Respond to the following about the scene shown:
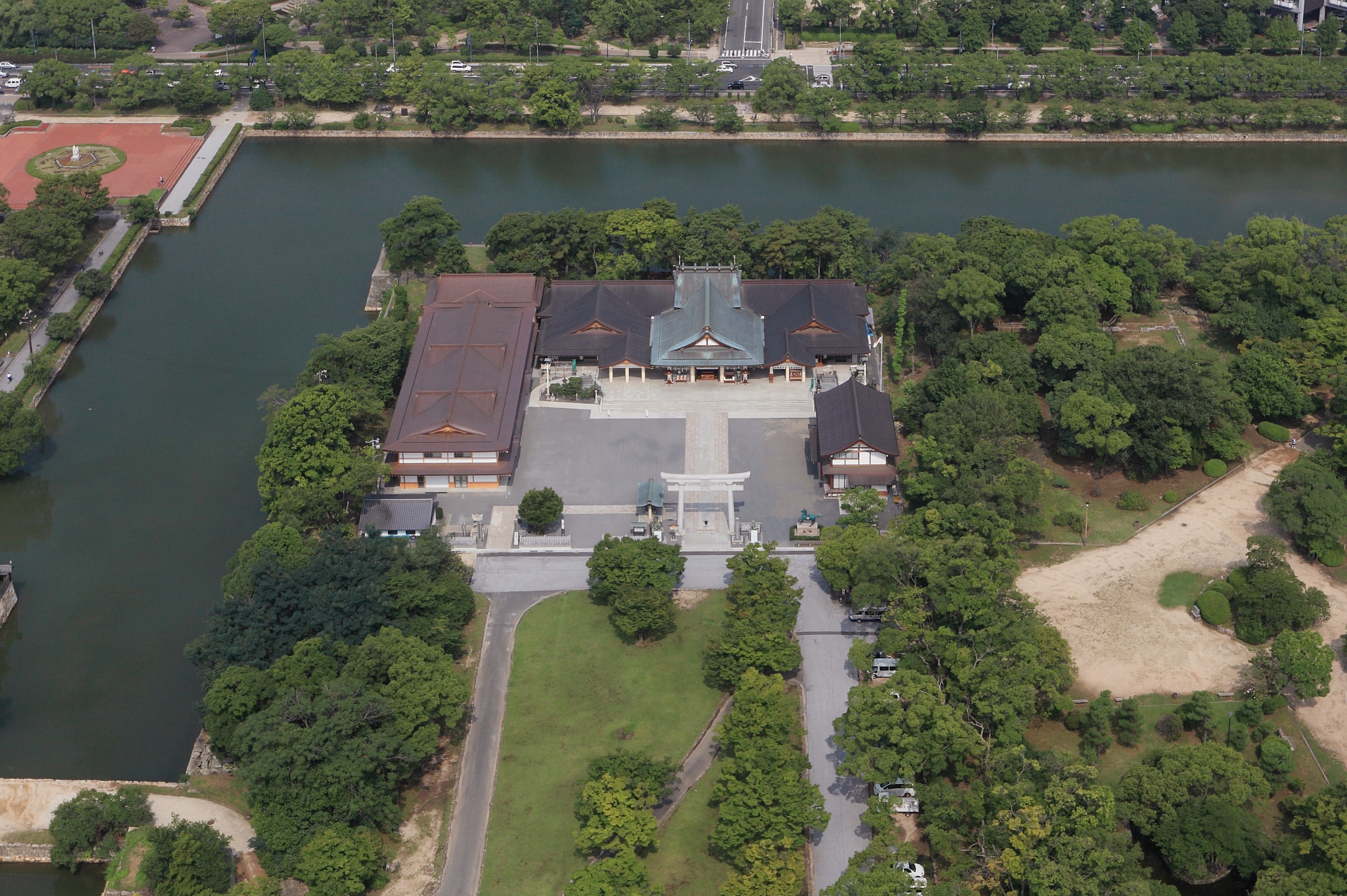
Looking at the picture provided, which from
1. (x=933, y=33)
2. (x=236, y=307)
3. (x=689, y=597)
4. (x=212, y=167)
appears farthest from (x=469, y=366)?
(x=933, y=33)

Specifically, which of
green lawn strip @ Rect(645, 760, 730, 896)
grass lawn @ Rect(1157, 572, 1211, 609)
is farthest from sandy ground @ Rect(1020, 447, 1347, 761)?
green lawn strip @ Rect(645, 760, 730, 896)

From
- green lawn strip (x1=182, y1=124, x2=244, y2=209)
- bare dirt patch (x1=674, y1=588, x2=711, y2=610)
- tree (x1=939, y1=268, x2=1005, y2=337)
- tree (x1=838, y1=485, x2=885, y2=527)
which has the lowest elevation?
bare dirt patch (x1=674, y1=588, x2=711, y2=610)

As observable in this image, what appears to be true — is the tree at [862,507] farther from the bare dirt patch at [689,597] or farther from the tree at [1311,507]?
the tree at [1311,507]

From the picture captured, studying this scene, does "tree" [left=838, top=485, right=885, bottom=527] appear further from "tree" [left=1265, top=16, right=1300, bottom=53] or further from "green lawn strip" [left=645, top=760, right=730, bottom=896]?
"tree" [left=1265, top=16, right=1300, bottom=53]

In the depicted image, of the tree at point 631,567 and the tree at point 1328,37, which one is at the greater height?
the tree at point 1328,37

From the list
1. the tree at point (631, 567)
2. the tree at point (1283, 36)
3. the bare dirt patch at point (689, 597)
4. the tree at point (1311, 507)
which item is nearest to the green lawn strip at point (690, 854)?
the tree at point (631, 567)

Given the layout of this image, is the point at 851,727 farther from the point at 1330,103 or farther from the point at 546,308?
the point at 1330,103

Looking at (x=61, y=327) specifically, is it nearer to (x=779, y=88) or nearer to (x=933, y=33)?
(x=779, y=88)
